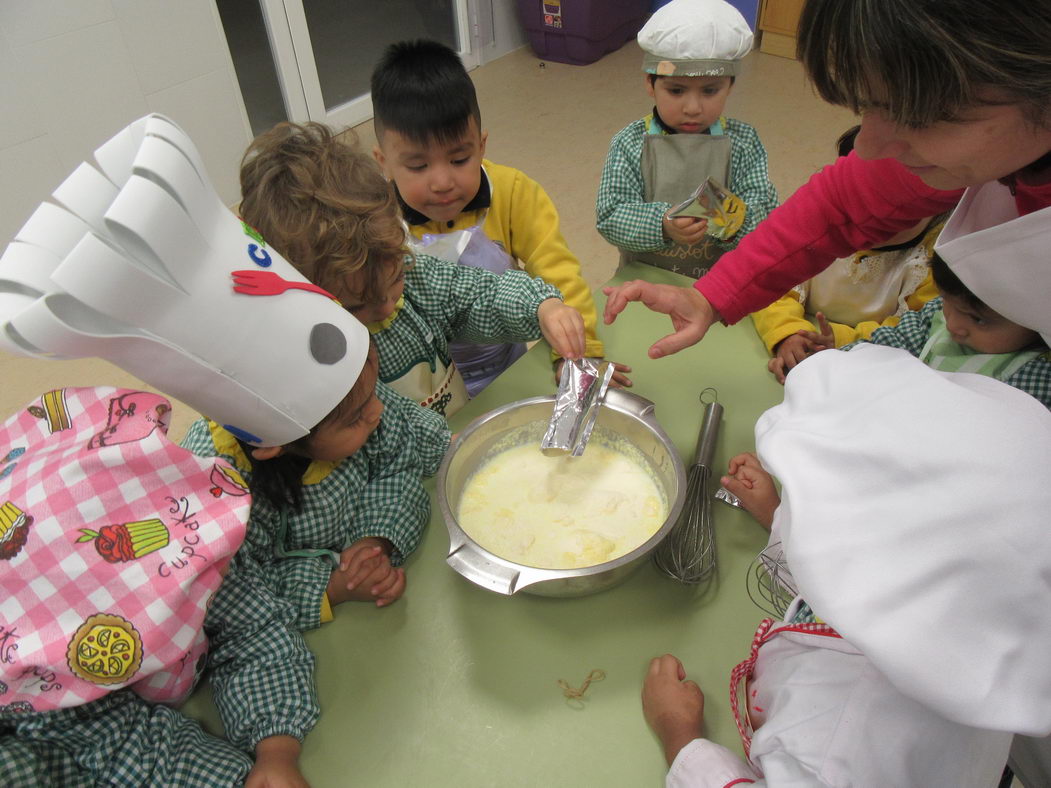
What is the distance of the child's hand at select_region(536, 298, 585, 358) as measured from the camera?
967 millimetres

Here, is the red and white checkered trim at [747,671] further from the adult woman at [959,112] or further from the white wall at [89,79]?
the white wall at [89,79]

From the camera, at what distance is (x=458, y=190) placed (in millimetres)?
1171

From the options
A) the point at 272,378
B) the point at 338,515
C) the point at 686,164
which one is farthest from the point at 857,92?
the point at 686,164

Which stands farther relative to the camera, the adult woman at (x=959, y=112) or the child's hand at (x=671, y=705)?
the child's hand at (x=671, y=705)

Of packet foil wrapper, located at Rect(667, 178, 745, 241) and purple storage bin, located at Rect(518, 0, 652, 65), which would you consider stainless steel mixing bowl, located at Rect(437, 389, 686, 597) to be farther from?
purple storage bin, located at Rect(518, 0, 652, 65)

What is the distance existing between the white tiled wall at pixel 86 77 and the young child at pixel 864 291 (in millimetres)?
2258

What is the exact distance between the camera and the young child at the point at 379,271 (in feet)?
2.89

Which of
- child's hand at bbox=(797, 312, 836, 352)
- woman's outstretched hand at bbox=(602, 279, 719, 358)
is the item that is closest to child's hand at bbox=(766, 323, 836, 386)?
child's hand at bbox=(797, 312, 836, 352)

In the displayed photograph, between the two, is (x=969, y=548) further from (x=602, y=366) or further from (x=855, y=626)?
(x=602, y=366)

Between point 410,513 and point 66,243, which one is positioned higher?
point 66,243

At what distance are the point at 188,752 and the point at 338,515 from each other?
0.95 ft

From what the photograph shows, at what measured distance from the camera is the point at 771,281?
100cm

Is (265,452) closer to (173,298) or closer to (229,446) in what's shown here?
(229,446)

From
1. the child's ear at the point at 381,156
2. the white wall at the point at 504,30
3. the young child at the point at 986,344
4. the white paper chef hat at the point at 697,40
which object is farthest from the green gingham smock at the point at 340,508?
the white wall at the point at 504,30
